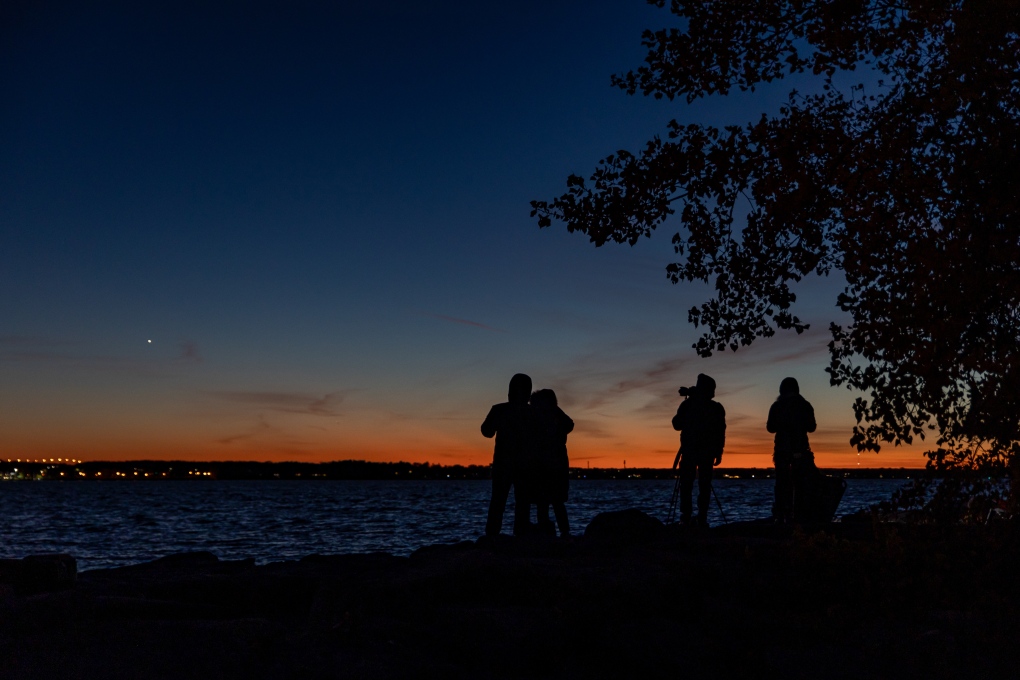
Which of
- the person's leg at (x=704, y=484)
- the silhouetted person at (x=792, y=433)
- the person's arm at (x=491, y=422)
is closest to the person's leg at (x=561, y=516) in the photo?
the person's arm at (x=491, y=422)

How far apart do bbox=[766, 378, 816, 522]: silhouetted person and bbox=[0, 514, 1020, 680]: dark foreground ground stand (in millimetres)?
5512

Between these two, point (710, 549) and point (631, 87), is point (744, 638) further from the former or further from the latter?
point (631, 87)

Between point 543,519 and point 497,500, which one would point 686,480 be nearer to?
point 543,519

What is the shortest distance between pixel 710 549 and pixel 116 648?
234 inches

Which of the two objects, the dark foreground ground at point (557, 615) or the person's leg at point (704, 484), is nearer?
the dark foreground ground at point (557, 615)

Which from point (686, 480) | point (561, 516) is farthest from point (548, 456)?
point (686, 480)

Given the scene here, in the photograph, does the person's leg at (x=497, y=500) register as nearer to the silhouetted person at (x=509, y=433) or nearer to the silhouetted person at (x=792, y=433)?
the silhouetted person at (x=509, y=433)

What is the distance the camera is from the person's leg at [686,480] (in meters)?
13.2

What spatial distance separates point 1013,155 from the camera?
6.76 metres

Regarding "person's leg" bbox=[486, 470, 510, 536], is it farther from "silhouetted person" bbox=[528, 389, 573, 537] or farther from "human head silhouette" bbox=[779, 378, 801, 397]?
Result: "human head silhouette" bbox=[779, 378, 801, 397]

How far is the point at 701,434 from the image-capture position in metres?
13.1

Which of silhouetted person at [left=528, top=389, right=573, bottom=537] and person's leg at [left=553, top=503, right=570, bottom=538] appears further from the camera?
person's leg at [left=553, top=503, right=570, bottom=538]

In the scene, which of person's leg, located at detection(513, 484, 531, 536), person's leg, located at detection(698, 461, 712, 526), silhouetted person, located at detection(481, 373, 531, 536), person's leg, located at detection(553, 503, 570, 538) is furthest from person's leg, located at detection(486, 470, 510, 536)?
person's leg, located at detection(698, 461, 712, 526)

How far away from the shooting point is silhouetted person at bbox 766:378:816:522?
1371cm
